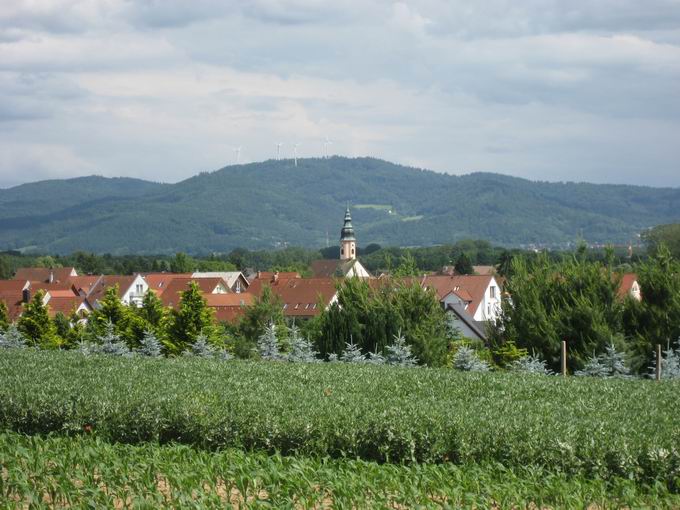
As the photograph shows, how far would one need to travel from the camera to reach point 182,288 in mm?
87250

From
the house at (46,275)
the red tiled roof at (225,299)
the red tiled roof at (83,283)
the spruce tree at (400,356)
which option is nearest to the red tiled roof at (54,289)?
the red tiled roof at (83,283)

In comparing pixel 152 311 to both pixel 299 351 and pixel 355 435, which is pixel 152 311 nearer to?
pixel 299 351

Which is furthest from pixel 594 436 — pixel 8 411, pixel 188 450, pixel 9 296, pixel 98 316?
pixel 9 296

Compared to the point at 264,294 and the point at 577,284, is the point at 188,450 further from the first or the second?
the point at 264,294

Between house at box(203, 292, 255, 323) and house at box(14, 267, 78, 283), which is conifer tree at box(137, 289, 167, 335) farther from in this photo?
house at box(14, 267, 78, 283)

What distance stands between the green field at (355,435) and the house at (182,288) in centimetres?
6245

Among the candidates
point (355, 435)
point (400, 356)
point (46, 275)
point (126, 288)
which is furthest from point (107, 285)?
point (355, 435)

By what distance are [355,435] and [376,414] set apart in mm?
781

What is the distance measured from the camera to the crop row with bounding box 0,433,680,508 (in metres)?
11.8

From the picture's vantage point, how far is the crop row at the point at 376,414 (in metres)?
13.8

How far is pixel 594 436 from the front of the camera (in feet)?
45.8

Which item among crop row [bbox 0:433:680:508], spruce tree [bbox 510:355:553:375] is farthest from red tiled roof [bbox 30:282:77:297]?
crop row [bbox 0:433:680:508]

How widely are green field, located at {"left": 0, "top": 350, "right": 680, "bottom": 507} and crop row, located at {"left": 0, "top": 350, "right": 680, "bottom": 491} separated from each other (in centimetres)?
3

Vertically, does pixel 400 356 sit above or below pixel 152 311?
below
